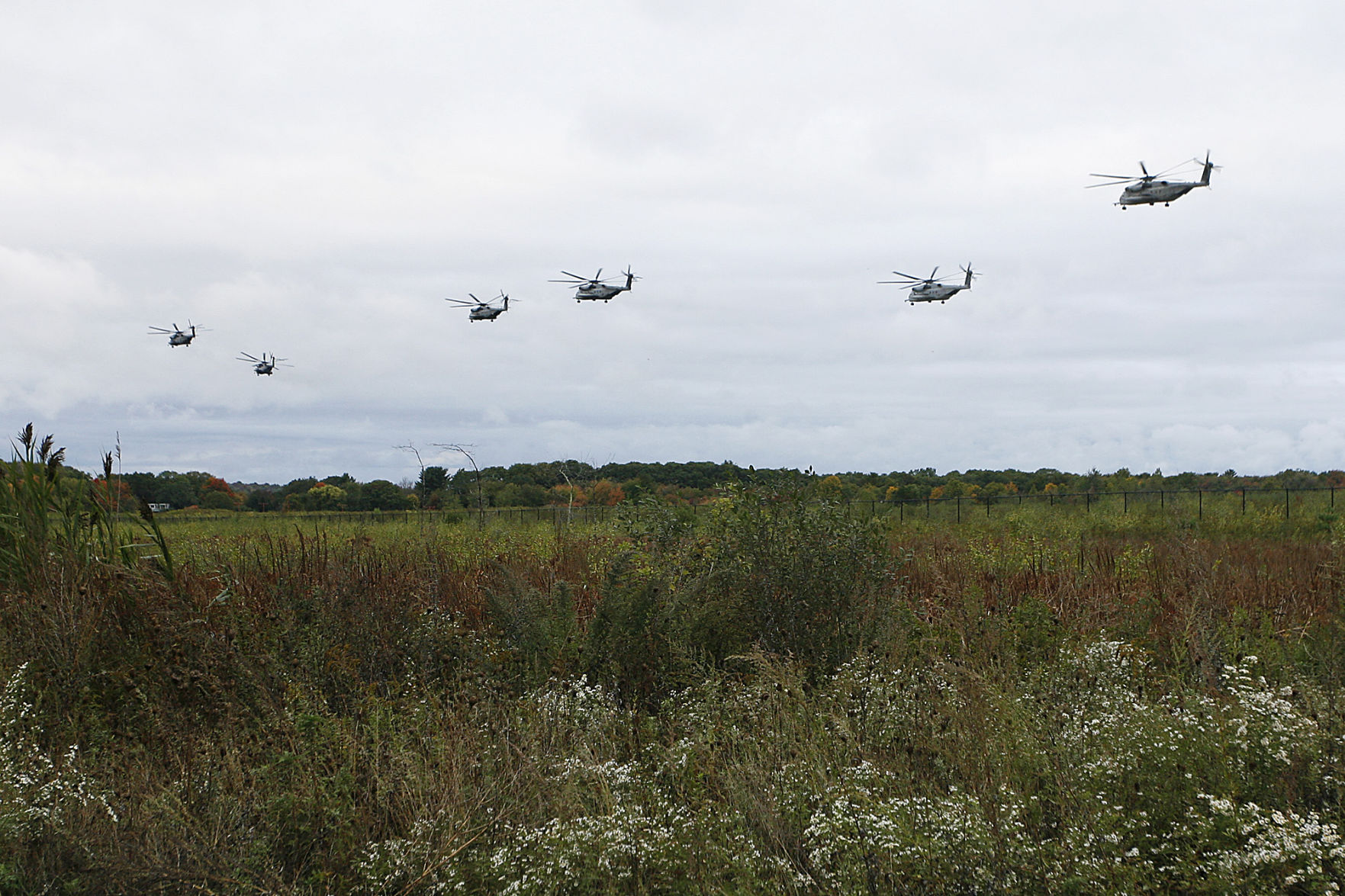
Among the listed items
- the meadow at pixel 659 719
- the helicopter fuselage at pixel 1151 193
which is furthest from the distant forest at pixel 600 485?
the helicopter fuselage at pixel 1151 193

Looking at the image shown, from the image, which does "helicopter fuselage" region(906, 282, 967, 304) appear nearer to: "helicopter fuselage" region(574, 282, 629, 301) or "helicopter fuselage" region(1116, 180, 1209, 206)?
"helicopter fuselage" region(1116, 180, 1209, 206)

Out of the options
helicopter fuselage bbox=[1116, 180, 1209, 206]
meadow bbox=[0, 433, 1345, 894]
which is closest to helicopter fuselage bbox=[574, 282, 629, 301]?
helicopter fuselage bbox=[1116, 180, 1209, 206]

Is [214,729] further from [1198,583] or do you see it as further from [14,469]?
[1198,583]

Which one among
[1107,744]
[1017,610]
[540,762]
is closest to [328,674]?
[540,762]

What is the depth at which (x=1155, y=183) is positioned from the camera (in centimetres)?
3212

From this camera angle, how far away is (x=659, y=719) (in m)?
6.38

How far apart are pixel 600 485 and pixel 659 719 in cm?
1878

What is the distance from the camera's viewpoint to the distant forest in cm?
1217

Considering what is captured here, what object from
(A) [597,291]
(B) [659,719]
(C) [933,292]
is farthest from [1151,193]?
(B) [659,719]

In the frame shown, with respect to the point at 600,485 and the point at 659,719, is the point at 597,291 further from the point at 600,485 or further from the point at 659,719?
the point at 659,719

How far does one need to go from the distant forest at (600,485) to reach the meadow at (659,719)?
1.64 m

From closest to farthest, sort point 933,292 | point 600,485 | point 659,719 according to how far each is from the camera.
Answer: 1. point 659,719
2. point 600,485
3. point 933,292

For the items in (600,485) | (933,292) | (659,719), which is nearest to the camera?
(659,719)

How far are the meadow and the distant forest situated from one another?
164cm
